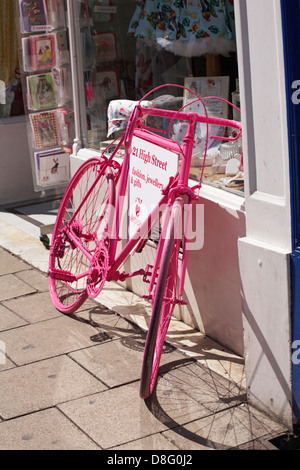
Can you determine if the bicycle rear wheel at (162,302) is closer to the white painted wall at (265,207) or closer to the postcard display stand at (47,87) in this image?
the white painted wall at (265,207)

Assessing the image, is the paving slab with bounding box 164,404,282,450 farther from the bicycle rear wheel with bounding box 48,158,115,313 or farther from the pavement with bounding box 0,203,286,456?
the bicycle rear wheel with bounding box 48,158,115,313

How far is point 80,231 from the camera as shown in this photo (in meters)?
4.53

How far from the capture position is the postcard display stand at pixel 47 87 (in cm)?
573

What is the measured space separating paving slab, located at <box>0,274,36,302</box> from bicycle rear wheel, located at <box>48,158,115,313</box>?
222mm

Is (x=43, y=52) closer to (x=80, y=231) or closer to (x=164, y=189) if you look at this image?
(x=80, y=231)

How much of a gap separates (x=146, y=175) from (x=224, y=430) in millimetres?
1506

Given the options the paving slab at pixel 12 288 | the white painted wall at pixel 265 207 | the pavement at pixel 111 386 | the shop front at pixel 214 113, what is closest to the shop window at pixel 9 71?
the shop front at pixel 214 113

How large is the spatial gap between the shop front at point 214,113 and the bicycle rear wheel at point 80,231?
1.20ft

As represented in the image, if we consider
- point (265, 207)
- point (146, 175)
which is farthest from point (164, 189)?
Result: point (265, 207)

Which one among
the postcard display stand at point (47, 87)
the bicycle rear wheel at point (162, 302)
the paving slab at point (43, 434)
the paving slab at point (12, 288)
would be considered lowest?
the paving slab at point (43, 434)

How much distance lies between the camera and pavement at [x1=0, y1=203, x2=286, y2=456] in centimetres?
313

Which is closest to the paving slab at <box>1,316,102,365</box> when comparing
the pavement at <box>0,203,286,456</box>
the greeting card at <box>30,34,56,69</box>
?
the pavement at <box>0,203,286,456</box>
